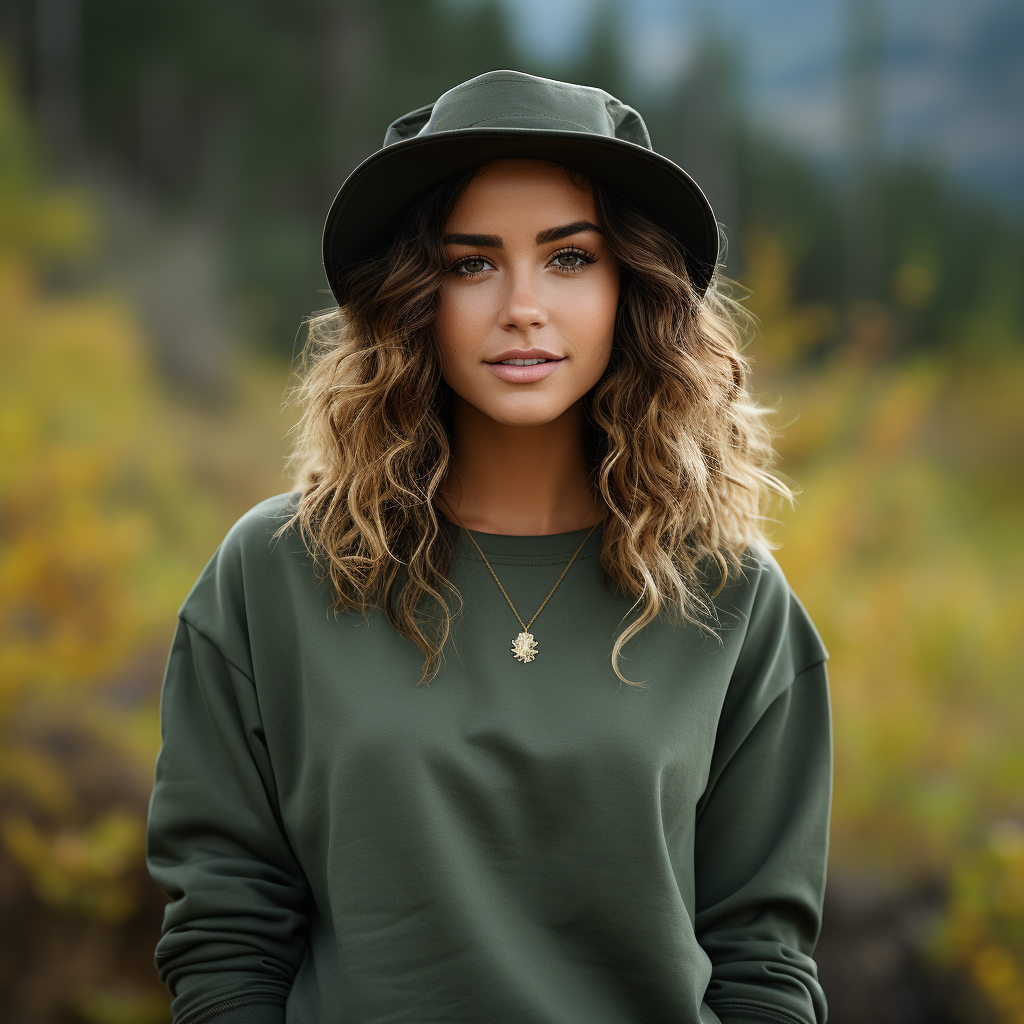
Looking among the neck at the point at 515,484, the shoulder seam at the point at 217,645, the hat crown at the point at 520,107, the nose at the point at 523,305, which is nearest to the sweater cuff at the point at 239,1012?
the shoulder seam at the point at 217,645

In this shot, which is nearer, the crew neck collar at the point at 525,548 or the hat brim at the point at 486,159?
the hat brim at the point at 486,159

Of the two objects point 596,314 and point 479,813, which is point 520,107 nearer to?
point 596,314

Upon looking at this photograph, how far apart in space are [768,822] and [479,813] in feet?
1.56

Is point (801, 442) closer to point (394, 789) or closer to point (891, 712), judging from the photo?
point (891, 712)

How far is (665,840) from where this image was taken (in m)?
1.42

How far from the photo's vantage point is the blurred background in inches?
123

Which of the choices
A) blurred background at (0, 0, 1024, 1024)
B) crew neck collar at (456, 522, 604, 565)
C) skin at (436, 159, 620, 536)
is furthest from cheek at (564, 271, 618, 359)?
blurred background at (0, 0, 1024, 1024)

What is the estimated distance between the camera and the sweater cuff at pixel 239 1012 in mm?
1383

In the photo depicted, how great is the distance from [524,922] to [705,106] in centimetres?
315

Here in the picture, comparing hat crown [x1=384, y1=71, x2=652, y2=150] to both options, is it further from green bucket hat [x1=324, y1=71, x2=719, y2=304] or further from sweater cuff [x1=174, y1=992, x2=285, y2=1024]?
sweater cuff [x1=174, y1=992, x2=285, y2=1024]

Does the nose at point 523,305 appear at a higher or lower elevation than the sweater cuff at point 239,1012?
higher

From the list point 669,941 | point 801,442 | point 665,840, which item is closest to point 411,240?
point 665,840

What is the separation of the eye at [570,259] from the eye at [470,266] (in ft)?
0.32

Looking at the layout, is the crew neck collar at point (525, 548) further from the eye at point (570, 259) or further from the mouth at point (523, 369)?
the eye at point (570, 259)
